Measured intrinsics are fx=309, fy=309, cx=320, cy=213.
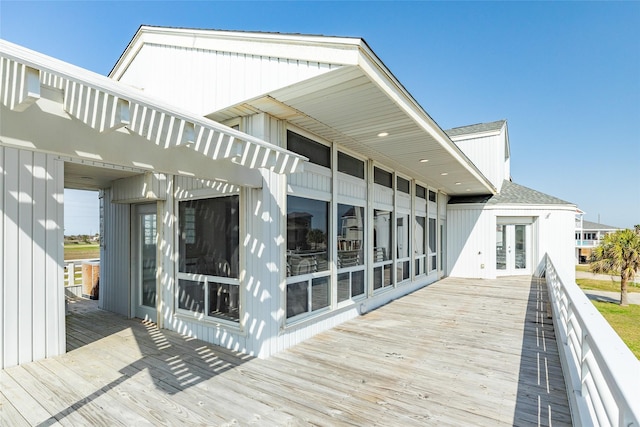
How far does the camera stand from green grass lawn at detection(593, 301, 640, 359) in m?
8.58

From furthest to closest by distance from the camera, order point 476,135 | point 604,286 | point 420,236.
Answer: point 604,286
point 476,135
point 420,236

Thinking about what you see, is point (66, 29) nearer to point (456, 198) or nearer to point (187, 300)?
point (187, 300)

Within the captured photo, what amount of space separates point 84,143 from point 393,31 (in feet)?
33.0

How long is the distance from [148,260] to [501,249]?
12.1 m

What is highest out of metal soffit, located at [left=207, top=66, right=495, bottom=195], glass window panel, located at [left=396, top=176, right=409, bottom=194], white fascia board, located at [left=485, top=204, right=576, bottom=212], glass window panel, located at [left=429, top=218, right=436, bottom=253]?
metal soffit, located at [left=207, top=66, right=495, bottom=195]

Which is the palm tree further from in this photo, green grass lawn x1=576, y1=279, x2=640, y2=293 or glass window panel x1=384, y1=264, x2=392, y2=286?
glass window panel x1=384, y1=264, x2=392, y2=286

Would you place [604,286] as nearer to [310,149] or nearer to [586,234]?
[310,149]

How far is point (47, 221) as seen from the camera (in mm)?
4074

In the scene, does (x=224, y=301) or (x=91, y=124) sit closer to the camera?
(x=91, y=124)

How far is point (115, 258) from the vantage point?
6363 mm

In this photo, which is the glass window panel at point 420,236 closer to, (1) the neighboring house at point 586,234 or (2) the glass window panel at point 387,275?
(2) the glass window panel at point 387,275

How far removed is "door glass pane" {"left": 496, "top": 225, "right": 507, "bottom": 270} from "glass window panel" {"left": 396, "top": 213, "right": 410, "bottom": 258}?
5.55 metres

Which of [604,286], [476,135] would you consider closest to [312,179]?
[476,135]

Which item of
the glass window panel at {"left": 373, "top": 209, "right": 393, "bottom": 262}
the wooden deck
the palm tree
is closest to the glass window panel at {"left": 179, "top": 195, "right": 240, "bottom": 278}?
the wooden deck
